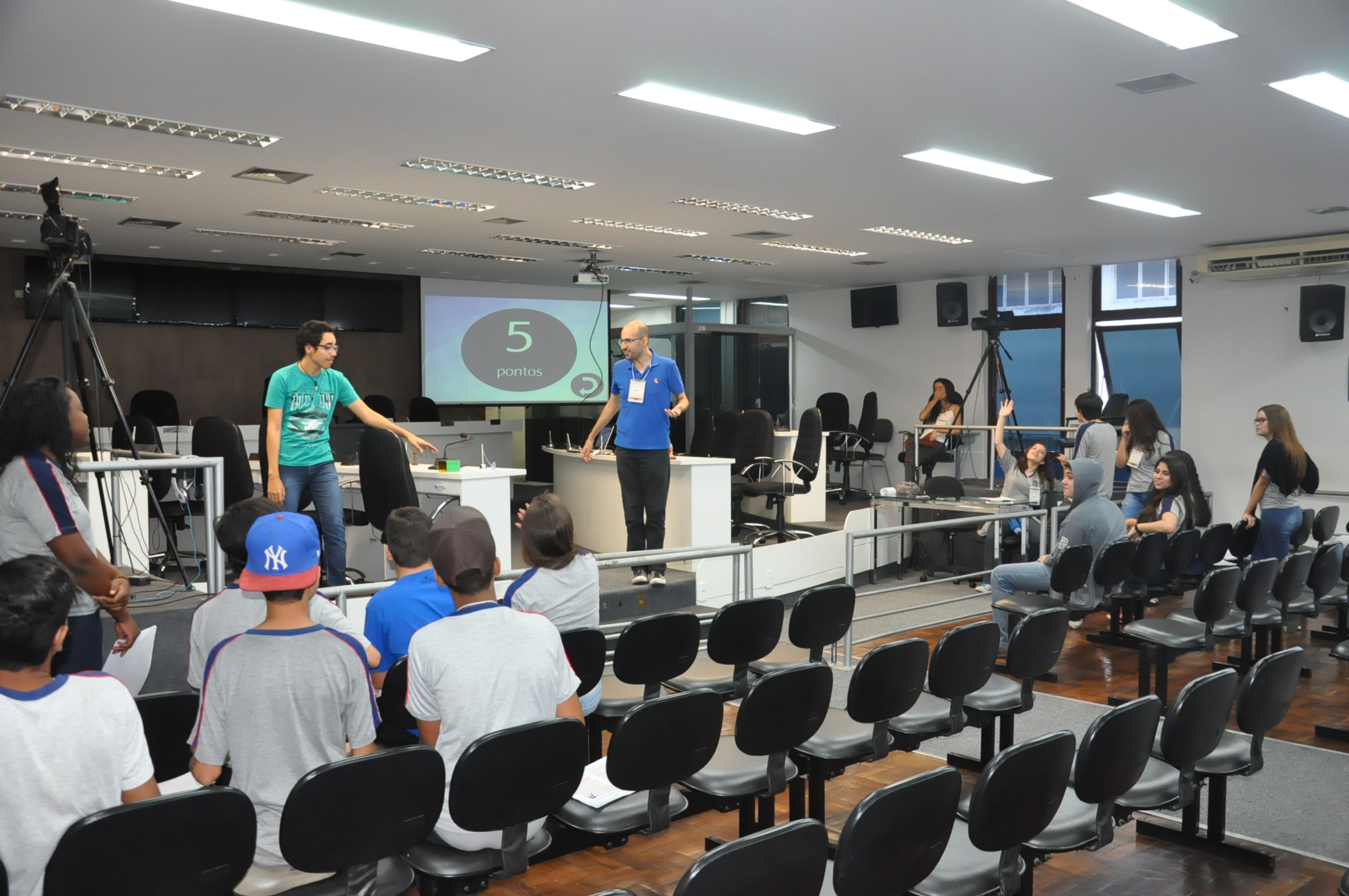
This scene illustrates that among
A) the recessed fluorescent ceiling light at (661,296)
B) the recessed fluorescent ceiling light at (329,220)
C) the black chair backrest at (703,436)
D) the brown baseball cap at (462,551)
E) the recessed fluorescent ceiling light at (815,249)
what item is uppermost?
the recessed fluorescent ceiling light at (661,296)

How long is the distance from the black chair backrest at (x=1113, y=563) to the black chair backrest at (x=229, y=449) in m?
4.71

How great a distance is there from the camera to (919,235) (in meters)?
9.12

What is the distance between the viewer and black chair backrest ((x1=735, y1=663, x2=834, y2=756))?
2.66 m

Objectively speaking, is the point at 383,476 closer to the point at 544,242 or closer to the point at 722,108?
the point at 722,108

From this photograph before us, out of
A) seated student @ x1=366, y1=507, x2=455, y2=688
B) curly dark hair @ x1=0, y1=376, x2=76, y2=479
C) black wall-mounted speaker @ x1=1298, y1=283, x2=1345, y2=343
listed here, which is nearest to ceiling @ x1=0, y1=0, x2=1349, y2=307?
black wall-mounted speaker @ x1=1298, y1=283, x2=1345, y2=343

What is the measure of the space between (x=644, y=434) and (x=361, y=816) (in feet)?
12.6

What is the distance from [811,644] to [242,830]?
9.06ft

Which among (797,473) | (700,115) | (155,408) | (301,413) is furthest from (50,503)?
(155,408)

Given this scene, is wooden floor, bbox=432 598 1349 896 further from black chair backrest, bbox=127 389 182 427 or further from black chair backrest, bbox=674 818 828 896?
black chair backrest, bbox=127 389 182 427

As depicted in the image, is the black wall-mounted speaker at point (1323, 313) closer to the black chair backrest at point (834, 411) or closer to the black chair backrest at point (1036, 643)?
the black chair backrest at point (834, 411)

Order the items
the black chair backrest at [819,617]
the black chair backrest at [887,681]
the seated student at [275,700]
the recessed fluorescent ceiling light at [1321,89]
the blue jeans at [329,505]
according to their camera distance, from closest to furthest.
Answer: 1. the seated student at [275,700]
2. the black chair backrest at [887,681]
3. the black chair backrest at [819,617]
4. the recessed fluorescent ceiling light at [1321,89]
5. the blue jeans at [329,505]

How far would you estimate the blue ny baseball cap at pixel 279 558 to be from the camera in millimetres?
2141

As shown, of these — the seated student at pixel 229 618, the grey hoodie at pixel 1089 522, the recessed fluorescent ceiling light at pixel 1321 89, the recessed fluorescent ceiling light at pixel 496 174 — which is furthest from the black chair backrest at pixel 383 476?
the recessed fluorescent ceiling light at pixel 1321 89

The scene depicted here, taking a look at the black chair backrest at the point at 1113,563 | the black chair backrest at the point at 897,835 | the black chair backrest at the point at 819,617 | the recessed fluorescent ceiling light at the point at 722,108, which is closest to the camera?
the black chair backrest at the point at 897,835
